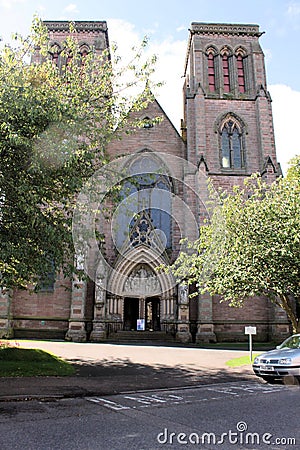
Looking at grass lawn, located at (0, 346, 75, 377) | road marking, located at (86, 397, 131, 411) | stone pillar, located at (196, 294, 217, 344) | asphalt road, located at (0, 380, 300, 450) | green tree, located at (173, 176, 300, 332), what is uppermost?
green tree, located at (173, 176, 300, 332)

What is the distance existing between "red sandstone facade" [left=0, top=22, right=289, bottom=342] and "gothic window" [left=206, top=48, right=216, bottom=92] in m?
0.09

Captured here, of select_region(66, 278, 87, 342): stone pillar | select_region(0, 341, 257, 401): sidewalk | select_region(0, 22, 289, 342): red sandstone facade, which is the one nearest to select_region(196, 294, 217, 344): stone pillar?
select_region(0, 22, 289, 342): red sandstone facade

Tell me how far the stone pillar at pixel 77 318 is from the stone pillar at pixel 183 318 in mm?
5750

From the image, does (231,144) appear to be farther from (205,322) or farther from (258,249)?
(258,249)

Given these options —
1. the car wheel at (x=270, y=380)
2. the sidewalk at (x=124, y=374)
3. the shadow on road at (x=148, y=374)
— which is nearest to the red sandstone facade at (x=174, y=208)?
the sidewalk at (x=124, y=374)

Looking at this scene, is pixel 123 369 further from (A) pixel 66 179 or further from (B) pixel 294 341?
(A) pixel 66 179

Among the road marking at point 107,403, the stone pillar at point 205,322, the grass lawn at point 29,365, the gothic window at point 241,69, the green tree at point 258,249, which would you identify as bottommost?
the road marking at point 107,403

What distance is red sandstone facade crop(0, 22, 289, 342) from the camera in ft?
80.5

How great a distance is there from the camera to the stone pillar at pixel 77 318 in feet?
76.8

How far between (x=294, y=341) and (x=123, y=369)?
5431mm

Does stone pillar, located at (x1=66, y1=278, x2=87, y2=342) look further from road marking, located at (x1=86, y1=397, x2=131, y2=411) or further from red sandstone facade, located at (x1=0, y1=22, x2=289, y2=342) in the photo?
road marking, located at (x1=86, y1=397, x2=131, y2=411)

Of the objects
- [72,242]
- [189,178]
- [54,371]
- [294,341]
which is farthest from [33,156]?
[189,178]

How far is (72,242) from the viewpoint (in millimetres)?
11992

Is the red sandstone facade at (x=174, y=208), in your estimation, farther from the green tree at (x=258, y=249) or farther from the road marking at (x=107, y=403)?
the road marking at (x=107, y=403)
